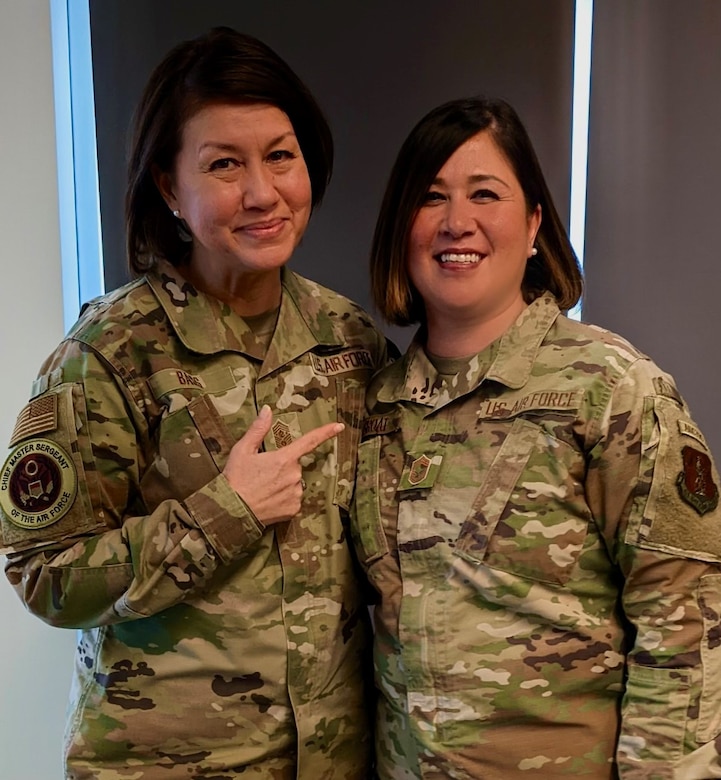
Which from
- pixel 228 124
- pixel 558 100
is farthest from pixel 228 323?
pixel 558 100

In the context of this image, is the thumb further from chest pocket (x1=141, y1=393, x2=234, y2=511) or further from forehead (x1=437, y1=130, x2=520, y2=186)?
forehead (x1=437, y1=130, x2=520, y2=186)

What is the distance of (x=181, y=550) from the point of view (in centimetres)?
110

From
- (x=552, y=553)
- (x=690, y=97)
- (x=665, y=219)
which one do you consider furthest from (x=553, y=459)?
(x=690, y=97)

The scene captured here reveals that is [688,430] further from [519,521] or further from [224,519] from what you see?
[224,519]

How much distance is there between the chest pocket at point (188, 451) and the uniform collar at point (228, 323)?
98mm

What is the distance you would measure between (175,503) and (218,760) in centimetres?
39

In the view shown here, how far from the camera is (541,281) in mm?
1312

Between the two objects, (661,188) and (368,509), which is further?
(661,188)

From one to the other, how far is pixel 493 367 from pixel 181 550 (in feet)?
1.64

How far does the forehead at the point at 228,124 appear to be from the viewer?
117cm

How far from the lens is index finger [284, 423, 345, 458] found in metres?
1.19

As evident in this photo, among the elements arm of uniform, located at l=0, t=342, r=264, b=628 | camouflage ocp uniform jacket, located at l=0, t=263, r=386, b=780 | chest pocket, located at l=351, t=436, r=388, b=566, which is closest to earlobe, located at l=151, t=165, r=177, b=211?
camouflage ocp uniform jacket, located at l=0, t=263, r=386, b=780

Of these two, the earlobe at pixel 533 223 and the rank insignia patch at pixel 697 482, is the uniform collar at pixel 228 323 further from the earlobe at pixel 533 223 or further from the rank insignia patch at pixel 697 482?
the rank insignia patch at pixel 697 482

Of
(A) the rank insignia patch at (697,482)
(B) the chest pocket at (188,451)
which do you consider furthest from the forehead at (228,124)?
(A) the rank insignia patch at (697,482)
